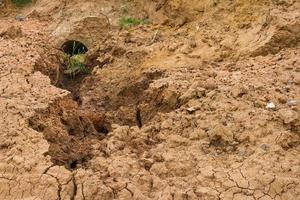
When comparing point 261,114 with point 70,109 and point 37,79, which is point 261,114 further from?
point 37,79

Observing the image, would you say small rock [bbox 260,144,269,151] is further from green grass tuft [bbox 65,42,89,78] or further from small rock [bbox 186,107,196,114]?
green grass tuft [bbox 65,42,89,78]

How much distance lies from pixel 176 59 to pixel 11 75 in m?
1.32

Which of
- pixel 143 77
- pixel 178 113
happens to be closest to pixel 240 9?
pixel 143 77

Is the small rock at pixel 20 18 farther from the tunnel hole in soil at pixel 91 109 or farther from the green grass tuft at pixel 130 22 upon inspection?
the green grass tuft at pixel 130 22

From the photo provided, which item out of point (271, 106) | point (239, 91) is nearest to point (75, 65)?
point (239, 91)

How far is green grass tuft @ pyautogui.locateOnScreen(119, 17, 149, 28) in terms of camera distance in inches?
212

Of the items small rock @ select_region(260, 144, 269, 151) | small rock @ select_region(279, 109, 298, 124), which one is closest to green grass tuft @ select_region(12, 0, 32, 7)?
small rock @ select_region(279, 109, 298, 124)

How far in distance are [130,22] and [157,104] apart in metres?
1.40

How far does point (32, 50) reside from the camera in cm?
503

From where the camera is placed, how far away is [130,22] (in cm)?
543

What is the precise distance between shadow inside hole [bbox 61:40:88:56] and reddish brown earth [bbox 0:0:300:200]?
0.17ft

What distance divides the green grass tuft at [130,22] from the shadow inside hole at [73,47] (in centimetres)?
42

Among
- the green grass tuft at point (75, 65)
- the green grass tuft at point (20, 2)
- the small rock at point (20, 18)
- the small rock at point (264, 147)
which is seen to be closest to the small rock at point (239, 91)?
the small rock at point (264, 147)

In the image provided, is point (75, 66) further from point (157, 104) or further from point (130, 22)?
point (157, 104)
